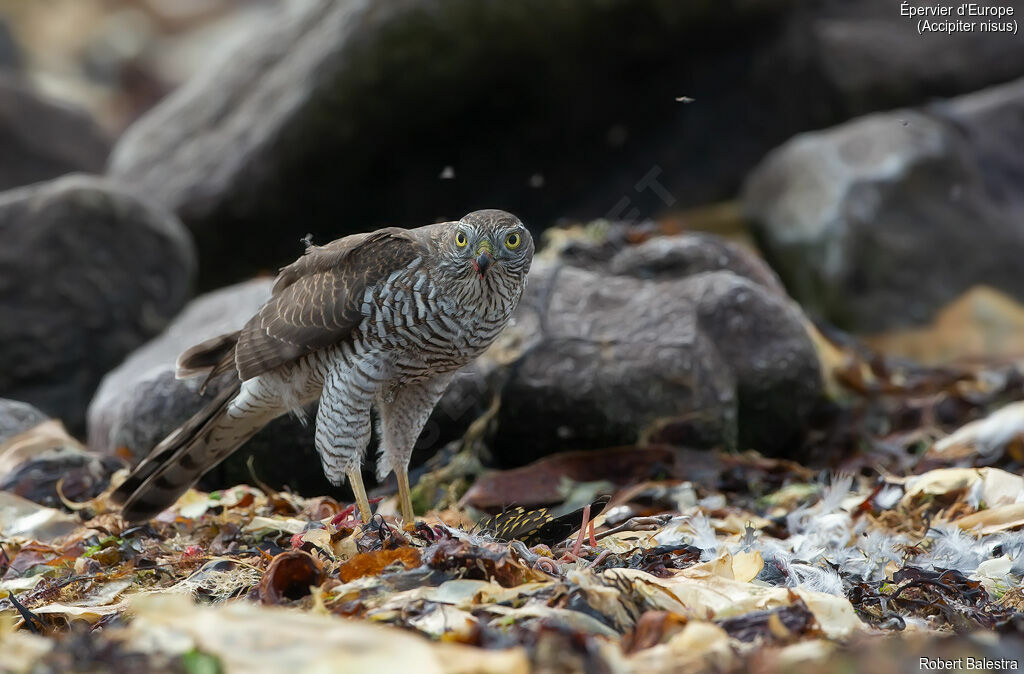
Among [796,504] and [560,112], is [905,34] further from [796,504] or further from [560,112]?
[796,504]

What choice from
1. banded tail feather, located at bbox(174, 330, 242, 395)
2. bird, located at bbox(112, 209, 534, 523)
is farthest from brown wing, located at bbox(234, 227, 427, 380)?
banded tail feather, located at bbox(174, 330, 242, 395)

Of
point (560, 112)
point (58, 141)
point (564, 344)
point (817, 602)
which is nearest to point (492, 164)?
point (560, 112)

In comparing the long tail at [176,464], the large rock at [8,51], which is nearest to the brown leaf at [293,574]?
the long tail at [176,464]

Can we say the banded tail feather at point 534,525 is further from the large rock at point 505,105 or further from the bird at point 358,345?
the large rock at point 505,105

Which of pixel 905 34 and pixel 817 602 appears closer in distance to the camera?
pixel 817 602

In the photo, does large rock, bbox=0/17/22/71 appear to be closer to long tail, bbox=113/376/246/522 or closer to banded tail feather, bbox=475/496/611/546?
long tail, bbox=113/376/246/522
